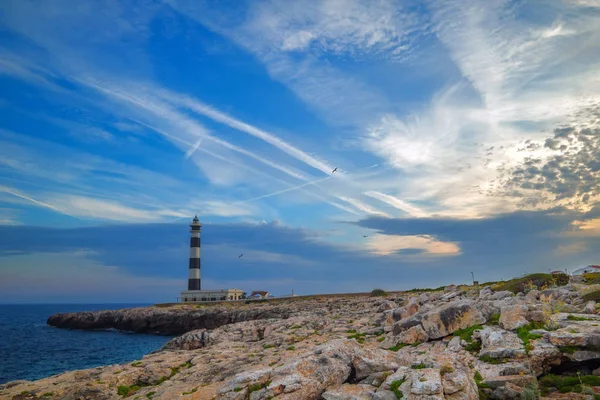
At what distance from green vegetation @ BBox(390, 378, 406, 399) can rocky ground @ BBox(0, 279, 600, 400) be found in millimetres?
43

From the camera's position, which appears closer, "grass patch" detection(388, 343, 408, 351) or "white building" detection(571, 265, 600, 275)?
"grass patch" detection(388, 343, 408, 351)

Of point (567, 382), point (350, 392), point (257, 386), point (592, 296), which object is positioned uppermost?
point (592, 296)

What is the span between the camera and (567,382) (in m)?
14.5

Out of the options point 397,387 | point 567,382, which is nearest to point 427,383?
point 397,387

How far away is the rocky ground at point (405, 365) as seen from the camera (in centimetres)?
1365

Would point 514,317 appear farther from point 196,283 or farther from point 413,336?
point 196,283

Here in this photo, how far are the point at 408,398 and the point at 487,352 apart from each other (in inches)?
250

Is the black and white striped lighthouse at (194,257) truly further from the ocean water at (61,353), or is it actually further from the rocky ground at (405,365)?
the rocky ground at (405,365)

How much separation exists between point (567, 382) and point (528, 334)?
10.8 feet

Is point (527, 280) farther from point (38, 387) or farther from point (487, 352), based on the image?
point (38, 387)

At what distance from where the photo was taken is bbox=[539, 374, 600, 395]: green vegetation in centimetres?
1396

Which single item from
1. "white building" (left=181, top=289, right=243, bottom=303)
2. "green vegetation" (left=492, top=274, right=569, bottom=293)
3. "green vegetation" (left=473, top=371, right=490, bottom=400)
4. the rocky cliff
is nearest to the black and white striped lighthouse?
"white building" (left=181, top=289, right=243, bottom=303)

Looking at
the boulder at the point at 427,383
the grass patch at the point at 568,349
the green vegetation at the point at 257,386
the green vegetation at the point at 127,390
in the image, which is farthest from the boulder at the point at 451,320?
the green vegetation at the point at 127,390

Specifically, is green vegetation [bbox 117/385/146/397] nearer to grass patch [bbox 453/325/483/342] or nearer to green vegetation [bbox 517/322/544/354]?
grass patch [bbox 453/325/483/342]
